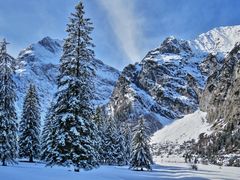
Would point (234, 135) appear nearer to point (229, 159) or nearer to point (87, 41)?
point (229, 159)

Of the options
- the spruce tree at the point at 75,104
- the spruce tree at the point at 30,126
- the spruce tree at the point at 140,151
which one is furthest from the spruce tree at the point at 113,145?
the spruce tree at the point at 75,104

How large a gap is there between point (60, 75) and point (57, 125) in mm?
3612

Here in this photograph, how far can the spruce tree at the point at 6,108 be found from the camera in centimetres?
3228

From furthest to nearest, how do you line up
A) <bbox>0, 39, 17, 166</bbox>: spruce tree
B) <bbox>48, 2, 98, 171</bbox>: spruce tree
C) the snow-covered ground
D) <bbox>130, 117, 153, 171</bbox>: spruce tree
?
<bbox>130, 117, 153, 171</bbox>: spruce tree < <bbox>0, 39, 17, 166</bbox>: spruce tree < <bbox>48, 2, 98, 171</bbox>: spruce tree < the snow-covered ground

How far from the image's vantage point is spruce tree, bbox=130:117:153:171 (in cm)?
6006

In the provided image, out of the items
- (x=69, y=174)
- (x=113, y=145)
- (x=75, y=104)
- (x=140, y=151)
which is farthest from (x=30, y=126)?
(x=69, y=174)

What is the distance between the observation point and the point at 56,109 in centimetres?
2420

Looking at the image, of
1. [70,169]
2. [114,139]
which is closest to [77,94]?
[70,169]

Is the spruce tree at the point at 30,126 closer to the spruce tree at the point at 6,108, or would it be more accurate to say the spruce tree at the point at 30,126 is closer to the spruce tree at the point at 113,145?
the spruce tree at the point at 113,145

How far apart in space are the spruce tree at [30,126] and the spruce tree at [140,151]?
15.8 m

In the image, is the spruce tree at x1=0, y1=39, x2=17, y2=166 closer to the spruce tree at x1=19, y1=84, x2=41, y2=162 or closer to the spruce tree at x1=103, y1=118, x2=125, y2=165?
the spruce tree at x1=19, y1=84, x2=41, y2=162

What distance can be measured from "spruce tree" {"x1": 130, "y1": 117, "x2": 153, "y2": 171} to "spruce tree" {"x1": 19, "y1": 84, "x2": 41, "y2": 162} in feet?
51.9

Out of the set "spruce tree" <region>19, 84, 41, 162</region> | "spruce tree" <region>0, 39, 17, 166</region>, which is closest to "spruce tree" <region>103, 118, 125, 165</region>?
"spruce tree" <region>19, 84, 41, 162</region>

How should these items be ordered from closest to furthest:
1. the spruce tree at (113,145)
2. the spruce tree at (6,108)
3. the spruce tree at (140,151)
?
the spruce tree at (6,108), the spruce tree at (140,151), the spruce tree at (113,145)
